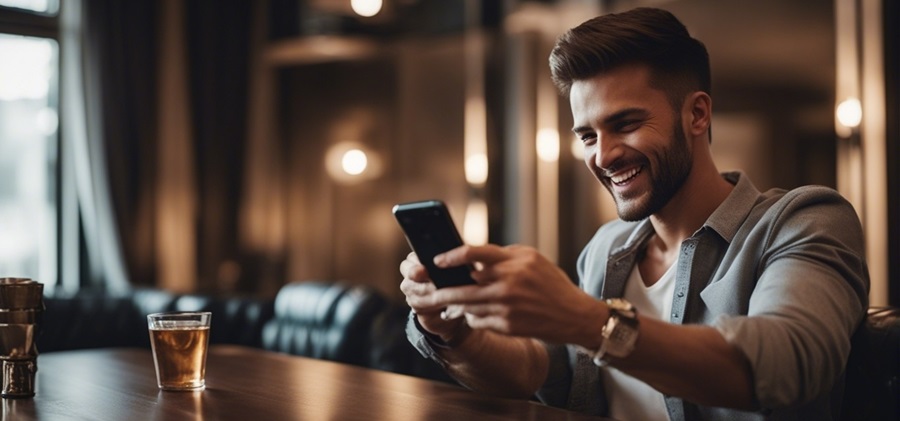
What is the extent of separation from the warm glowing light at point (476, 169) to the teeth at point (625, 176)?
8.55ft

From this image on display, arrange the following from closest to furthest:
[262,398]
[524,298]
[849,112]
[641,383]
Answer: [524,298], [262,398], [641,383], [849,112]

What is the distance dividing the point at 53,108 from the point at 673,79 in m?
3.88

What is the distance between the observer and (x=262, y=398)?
1.38 m

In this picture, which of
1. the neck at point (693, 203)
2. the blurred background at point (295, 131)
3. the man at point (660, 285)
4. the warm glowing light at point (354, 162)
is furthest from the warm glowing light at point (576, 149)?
the neck at point (693, 203)

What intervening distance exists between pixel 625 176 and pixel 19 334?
1.04 m

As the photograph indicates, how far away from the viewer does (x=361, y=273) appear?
4762mm

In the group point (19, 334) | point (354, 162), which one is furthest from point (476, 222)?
point (19, 334)

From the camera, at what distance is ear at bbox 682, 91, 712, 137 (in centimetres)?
162

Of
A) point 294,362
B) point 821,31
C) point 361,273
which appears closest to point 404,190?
point 361,273

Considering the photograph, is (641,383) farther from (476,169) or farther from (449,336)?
(476,169)

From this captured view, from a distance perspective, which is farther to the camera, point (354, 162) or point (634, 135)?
point (354, 162)

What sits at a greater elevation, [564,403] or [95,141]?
[95,141]

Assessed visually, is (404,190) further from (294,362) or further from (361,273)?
(294,362)

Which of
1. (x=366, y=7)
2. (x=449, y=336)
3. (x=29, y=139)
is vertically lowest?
(x=449, y=336)
